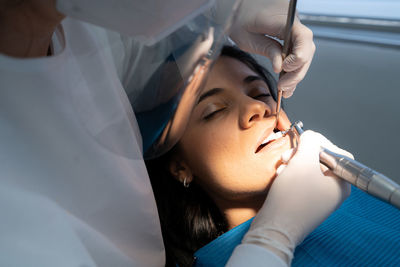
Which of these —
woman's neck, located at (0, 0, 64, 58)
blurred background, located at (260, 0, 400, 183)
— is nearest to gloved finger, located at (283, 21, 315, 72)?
woman's neck, located at (0, 0, 64, 58)

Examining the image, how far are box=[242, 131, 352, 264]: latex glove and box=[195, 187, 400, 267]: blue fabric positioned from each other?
0.12 m

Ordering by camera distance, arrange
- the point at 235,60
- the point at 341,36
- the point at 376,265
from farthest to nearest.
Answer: the point at 341,36 → the point at 235,60 → the point at 376,265

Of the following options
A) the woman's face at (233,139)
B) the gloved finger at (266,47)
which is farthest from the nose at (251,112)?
the gloved finger at (266,47)

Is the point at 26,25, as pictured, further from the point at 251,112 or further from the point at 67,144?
the point at 251,112

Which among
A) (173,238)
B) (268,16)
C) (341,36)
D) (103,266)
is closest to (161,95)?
(103,266)

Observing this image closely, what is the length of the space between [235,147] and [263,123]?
0.36 ft

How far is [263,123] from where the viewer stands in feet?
2.99

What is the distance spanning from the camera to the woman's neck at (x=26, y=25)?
43 cm

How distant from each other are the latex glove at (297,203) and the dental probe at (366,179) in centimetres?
6

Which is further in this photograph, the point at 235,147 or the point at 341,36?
the point at 341,36

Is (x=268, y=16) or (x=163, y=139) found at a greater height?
(x=268, y=16)

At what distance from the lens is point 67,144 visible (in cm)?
53

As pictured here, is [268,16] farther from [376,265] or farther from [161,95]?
[376,265]

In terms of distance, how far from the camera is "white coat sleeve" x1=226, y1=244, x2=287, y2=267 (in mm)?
613
